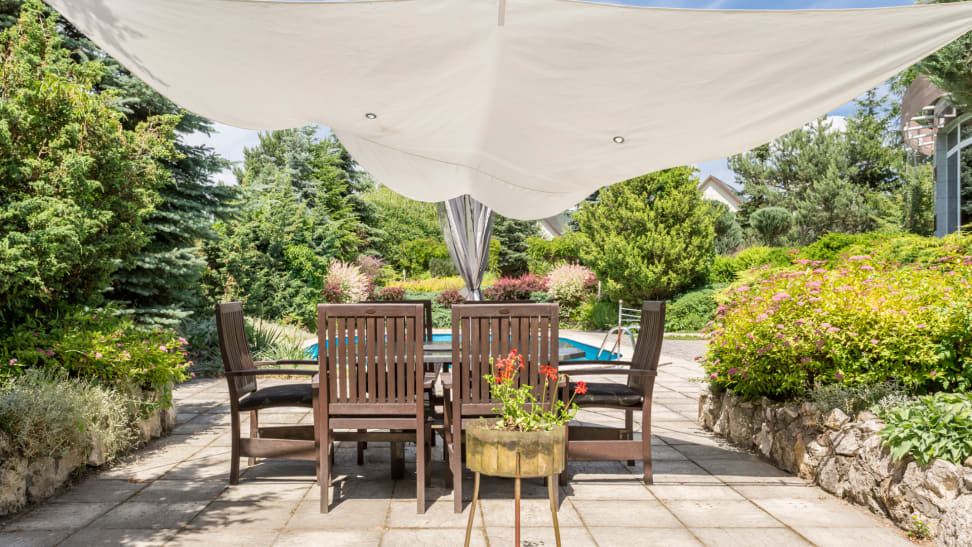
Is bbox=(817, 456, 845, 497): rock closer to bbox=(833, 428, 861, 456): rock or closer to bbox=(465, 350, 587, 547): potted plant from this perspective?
Result: bbox=(833, 428, 861, 456): rock

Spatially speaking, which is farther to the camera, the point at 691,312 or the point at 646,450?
the point at 691,312

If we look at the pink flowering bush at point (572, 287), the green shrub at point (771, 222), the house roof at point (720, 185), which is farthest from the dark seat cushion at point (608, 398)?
the house roof at point (720, 185)

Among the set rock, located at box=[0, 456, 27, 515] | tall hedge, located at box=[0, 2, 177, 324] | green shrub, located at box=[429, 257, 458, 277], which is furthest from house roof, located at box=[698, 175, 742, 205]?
rock, located at box=[0, 456, 27, 515]

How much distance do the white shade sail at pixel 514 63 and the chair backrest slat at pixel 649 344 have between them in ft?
3.08

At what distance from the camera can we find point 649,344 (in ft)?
11.6

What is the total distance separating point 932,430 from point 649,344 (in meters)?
1.34

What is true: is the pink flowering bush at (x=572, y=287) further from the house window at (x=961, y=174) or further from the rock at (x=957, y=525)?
the rock at (x=957, y=525)

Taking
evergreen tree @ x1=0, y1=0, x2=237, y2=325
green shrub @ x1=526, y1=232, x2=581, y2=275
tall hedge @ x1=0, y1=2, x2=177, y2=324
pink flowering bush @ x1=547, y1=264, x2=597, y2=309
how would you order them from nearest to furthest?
1. tall hedge @ x1=0, y1=2, x2=177, y2=324
2. evergreen tree @ x1=0, y1=0, x2=237, y2=325
3. pink flowering bush @ x1=547, y1=264, x2=597, y2=309
4. green shrub @ x1=526, y1=232, x2=581, y2=275

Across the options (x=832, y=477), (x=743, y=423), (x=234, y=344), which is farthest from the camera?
(x=743, y=423)

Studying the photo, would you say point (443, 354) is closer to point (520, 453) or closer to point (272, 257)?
point (520, 453)

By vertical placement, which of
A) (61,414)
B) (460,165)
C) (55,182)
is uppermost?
(460,165)

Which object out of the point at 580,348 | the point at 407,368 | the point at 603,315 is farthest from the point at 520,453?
the point at 603,315

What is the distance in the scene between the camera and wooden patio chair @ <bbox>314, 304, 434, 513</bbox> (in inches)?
115

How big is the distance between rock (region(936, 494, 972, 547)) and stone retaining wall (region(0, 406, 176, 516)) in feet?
→ 13.0
